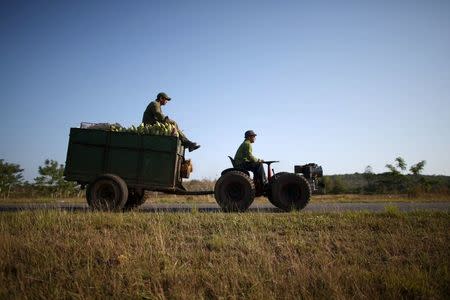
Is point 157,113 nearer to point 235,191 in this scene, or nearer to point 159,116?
point 159,116

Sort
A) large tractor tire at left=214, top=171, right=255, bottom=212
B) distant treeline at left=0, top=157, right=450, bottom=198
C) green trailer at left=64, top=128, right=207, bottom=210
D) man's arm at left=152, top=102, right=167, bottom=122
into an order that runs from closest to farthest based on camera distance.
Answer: green trailer at left=64, top=128, right=207, bottom=210, large tractor tire at left=214, top=171, right=255, bottom=212, man's arm at left=152, top=102, right=167, bottom=122, distant treeline at left=0, top=157, right=450, bottom=198

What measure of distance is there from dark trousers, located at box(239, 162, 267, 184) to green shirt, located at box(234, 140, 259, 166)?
14 cm

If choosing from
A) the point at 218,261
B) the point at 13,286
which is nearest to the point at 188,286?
the point at 218,261

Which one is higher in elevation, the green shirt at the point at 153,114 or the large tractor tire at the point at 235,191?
the green shirt at the point at 153,114

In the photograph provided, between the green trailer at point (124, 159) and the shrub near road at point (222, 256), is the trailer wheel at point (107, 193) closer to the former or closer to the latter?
the green trailer at point (124, 159)

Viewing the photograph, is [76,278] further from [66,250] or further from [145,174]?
[145,174]

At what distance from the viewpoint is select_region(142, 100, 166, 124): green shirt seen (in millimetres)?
8391

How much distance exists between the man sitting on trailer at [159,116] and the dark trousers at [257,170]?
58.0 inches

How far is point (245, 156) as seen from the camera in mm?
8789

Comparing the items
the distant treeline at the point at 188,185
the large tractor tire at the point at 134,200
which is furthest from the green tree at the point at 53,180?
the large tractor tire at the point at 134,200

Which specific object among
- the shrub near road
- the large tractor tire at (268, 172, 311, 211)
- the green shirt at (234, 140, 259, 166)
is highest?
the green shirt at (234, 140, 259, 166)

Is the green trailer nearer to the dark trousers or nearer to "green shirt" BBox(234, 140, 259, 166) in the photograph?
"green shirt" BBox(234, 140, 259, 166)

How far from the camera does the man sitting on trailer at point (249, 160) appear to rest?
28.1 ft

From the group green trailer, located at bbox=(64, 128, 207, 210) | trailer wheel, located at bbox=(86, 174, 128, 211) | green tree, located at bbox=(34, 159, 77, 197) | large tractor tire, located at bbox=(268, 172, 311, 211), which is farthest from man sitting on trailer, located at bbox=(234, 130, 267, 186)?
green tree, located at bbox=(34, 159, 77, 197)
